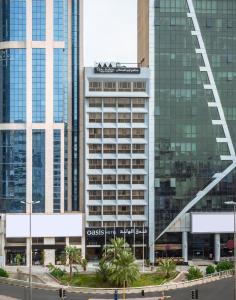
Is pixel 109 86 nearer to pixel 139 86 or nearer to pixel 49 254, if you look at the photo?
pixel 139 86

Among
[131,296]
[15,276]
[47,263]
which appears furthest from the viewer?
[47,263]

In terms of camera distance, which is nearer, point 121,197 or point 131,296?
point 131,296

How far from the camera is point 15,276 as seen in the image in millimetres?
125688

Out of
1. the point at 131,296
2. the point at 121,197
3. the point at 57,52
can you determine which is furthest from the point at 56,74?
the point at 131,296

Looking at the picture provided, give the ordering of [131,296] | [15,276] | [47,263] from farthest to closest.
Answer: [47,263] < [15,276] < [131,296]

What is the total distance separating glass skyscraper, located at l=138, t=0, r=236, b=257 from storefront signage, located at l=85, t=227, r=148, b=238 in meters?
3.55

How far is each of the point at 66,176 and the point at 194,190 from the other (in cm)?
2673

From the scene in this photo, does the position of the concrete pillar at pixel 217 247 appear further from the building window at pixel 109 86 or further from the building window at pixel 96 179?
the building window at pixel 109 86

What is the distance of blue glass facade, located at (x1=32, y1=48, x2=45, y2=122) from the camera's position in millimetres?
143125

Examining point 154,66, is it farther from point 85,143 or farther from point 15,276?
point 15,276

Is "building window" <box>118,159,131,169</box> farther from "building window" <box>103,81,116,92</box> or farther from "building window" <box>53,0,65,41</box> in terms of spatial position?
"building window" <box>53,0,65,41</box>

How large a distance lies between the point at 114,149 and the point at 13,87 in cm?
2417

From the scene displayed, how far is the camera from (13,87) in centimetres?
14300

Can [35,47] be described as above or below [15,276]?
above
